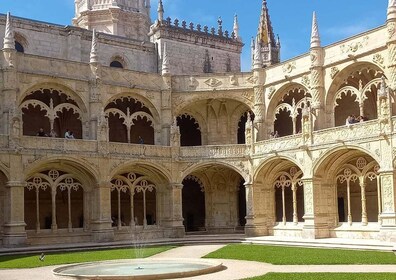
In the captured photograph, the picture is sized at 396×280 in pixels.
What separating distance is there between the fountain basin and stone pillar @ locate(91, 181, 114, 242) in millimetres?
11809

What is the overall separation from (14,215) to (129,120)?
9.22 metres

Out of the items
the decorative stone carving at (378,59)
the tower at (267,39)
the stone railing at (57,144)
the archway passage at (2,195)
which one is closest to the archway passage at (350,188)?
the decorative stone carving at (378,59)

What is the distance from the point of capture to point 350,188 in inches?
1335

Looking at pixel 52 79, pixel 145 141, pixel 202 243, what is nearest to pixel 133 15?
pixel 145 141

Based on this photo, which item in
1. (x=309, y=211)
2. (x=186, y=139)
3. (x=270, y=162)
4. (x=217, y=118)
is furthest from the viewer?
(x=186, y=139)

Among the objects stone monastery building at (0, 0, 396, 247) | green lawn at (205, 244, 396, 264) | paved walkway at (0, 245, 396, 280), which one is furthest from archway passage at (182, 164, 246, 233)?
paved walkway at (0, 245, 396, 280)

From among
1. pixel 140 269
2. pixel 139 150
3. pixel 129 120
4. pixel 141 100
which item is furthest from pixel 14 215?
pixel 140 269

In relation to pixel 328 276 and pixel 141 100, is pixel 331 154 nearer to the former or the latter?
pixel 141 100

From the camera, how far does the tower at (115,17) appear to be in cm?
4434

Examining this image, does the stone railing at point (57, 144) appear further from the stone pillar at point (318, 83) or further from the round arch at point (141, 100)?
the stone pillar at point (318, 83)

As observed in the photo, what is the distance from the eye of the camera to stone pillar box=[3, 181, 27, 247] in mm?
30109

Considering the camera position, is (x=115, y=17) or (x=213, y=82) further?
(x=115, y=17)

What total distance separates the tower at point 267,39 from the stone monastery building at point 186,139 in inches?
535

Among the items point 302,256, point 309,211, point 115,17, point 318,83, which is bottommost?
point 302,256
